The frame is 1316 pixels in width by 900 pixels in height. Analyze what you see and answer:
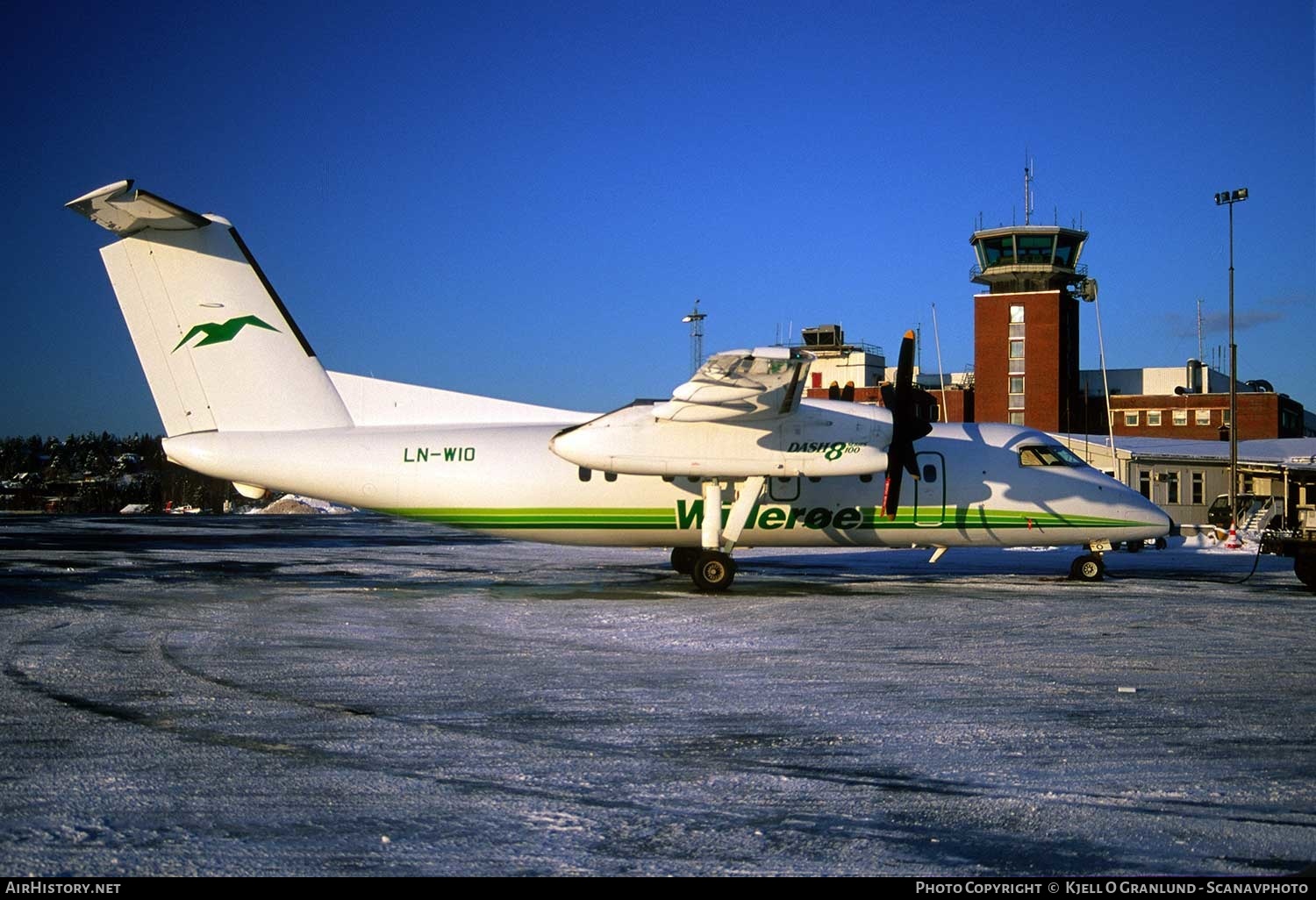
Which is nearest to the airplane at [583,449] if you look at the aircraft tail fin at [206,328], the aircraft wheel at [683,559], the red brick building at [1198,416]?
the aircraft tail fin at [206,328]

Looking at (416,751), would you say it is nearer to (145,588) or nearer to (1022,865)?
(1022,865)

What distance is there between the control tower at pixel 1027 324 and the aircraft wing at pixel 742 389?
5515 centimetres

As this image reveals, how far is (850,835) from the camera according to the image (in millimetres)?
5164

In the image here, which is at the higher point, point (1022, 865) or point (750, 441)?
point (750, 441)

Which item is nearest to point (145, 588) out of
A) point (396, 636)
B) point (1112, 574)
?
point (396, 636)

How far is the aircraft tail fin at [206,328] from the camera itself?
15.5m

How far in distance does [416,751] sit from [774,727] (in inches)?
102

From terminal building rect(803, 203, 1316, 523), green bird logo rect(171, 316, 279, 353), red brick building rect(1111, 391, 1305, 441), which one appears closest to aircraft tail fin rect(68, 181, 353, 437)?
green bird logo rect(171, 316, 279, 353)

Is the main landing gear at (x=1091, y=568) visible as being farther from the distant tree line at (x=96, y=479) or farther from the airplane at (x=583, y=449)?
the distant tree line at (x=96, y=479)

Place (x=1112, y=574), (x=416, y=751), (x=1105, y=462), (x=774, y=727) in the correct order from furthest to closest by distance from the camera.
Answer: (x=1105, y=462) → (x=1112, y=574) → (x=774, y=727) → (x=416, y=751)

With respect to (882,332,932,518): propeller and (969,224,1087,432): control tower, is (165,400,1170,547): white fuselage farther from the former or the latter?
(969,224,1087,432): control tower

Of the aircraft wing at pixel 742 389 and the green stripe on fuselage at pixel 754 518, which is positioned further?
the green stripe on fuselage at pixel 754 518

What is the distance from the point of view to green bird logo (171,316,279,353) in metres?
15.9

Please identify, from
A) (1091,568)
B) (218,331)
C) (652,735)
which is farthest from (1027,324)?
(652,735)
